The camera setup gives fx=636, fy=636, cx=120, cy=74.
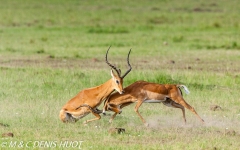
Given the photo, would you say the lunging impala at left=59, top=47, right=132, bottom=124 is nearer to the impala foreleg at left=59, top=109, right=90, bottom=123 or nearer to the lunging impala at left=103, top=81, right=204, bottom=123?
the impala foreleg at left=59, top=109, right=90, bottom=123

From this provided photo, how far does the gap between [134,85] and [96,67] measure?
6332 millimetres

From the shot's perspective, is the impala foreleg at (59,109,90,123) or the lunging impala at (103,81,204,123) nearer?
the impala foreleg at (59,109,90,123)

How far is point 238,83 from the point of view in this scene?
12953 millimetres

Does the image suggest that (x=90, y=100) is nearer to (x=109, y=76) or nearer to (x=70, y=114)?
(x=70, y=114)

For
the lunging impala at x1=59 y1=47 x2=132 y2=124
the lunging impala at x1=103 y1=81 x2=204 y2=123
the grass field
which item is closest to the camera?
the grass field

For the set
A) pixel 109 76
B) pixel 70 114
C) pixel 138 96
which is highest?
pixel 109 76

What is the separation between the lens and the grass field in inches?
318

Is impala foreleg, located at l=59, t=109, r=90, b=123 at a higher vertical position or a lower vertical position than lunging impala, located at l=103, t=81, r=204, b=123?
lower

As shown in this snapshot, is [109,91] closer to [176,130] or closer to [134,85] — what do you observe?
[134,85]

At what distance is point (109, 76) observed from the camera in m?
13.5

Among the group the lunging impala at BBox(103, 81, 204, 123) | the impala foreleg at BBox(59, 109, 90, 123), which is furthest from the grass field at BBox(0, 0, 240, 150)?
the lunging impala at BBox(103, 81, 204, 123)

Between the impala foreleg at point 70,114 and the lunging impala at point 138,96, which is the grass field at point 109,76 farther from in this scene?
the lunging impala at point 138,96

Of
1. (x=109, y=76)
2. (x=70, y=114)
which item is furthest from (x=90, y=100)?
(x=109, y=76)

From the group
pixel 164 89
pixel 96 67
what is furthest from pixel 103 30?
pixel 164 89
